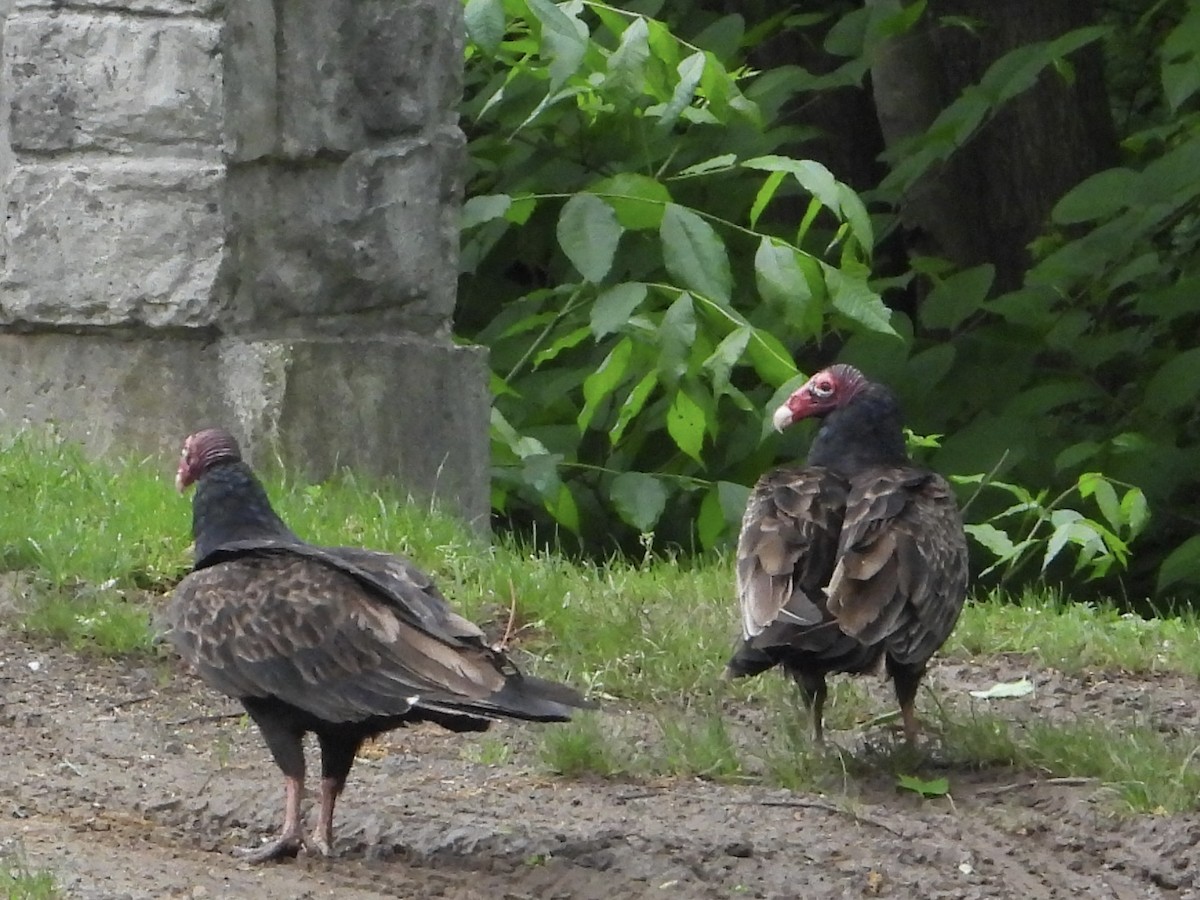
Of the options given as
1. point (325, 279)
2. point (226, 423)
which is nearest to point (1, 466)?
point (226, 423)

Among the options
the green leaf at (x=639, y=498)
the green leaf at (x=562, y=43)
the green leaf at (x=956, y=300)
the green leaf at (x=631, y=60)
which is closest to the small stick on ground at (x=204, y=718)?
the green leaf at (x=639, y=498)

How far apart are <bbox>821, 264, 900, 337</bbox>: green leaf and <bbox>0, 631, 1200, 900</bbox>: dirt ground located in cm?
214

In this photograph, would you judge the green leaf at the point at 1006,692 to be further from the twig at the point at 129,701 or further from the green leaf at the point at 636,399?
the twig at the point at 129,701

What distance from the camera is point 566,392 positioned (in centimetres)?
806

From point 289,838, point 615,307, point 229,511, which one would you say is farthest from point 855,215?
point 289,838

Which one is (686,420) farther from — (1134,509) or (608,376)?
(1134,509)

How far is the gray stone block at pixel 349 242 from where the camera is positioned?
6.48 metres

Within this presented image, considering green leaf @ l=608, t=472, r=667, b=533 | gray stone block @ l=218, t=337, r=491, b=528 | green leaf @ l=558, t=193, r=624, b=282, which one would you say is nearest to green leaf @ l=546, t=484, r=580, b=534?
green leaf @ l=608, t=472, r=667, b=533

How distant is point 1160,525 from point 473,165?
10.2 feet

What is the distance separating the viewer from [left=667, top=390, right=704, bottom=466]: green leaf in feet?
23.3

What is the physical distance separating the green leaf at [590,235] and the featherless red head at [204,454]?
2.27 meters

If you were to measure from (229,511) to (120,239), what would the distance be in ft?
5.95

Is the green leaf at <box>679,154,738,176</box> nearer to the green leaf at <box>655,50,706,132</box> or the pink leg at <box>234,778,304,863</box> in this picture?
the green leaf at <box>655,50,706,132</box>

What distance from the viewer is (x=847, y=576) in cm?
485
